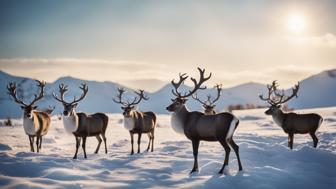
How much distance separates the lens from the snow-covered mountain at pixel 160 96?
61562 mm

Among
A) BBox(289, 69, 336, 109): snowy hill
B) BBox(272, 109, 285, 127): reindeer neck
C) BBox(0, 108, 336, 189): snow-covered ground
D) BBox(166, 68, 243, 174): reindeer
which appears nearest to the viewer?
BBox(0, 108, 336, 189): snow-covered ground

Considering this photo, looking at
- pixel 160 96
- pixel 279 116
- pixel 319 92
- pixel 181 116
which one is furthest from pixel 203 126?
pixel 160 96

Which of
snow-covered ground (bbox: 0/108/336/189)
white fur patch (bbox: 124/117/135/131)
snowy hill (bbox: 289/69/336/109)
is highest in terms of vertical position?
snowy hill (bbox: 289/69/336/109)

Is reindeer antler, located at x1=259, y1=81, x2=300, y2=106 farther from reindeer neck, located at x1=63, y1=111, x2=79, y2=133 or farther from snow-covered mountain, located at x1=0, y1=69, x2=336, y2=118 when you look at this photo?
reindeer neck, located at x1=63, y1=111, x2=79, y2=133

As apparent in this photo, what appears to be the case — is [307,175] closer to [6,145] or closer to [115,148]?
[115,148]

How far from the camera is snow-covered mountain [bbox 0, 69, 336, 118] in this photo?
61562 millimetres

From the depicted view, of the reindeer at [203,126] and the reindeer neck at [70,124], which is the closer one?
the reindeer at [203,126]

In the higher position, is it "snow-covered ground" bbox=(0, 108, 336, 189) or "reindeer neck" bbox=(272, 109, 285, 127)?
"reindeer neck" bbox=(272, 109, 285, 127)

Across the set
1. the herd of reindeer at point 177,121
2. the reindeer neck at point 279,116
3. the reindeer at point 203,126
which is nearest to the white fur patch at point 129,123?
the herd of reindeer at point 177,121

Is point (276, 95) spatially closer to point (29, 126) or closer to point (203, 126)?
point (203, 126)

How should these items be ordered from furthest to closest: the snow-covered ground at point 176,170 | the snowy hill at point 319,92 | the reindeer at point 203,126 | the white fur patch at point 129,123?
the snowy hill at point 319,92
the white fur patch at point 129,123
the reindeer at point 203,126
the snow-covered ground at point 176,170

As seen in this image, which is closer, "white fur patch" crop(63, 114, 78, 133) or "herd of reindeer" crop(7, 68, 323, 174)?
"herd of reindeer" crop(7, 68, 323, 174)

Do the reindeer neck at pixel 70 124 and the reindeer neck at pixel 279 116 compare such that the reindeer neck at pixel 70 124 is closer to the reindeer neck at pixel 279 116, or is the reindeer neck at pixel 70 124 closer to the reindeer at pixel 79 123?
the reindeer at pixel 79 123

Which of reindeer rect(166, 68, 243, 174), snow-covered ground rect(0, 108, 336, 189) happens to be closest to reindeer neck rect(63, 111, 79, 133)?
snow-covered ground rect(0, 108, 336, 189)
